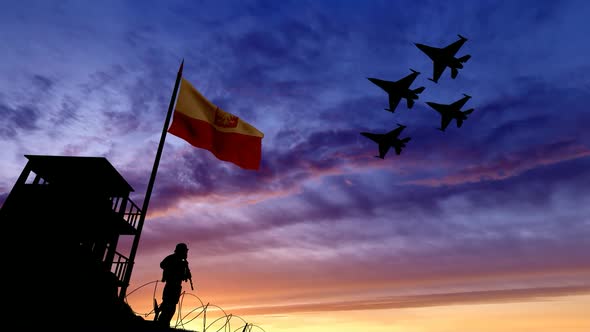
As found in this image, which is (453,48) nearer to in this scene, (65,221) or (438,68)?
(438,68)

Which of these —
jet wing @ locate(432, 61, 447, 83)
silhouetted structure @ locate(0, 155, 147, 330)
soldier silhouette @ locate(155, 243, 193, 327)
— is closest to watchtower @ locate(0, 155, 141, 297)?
silhouetted structure @ locate(0, 155, 147, 330)

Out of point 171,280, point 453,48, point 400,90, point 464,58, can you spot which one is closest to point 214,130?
point 171,280

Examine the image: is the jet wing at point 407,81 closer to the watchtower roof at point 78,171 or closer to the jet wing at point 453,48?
the jet wing at point 453,48

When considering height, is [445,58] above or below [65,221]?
above

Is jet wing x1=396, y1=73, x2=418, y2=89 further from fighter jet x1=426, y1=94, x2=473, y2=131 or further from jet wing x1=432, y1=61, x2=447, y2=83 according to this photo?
fighter jet x1=426, y1=94, x2=473, y2=131

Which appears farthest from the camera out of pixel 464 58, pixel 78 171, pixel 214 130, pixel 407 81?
pixel 78 171

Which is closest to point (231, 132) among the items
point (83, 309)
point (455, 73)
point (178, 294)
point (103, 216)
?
point (178, 294)

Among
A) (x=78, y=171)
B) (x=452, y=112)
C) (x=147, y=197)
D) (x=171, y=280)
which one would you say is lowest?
(x=171, y=280)

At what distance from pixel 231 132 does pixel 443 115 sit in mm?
11381

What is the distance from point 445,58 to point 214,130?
11.1m

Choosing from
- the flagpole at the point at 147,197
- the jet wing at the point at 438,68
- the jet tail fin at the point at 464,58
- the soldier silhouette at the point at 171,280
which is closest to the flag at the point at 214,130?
the flagpole at the point at 147,197

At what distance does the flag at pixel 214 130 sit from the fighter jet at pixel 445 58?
349 inches

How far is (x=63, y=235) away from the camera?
1888cm

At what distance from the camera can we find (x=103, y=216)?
21.7 meters
